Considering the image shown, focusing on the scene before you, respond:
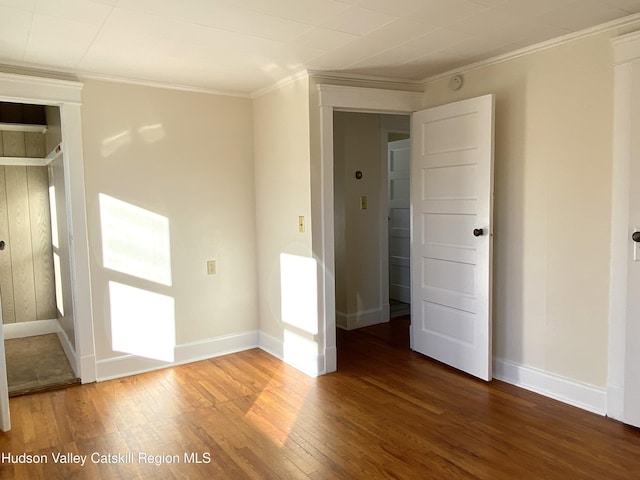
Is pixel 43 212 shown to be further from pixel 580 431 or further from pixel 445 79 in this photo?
pixel 580 431

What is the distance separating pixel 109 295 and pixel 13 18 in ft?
6.42

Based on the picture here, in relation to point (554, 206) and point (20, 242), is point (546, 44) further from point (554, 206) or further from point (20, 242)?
point (20, 242)

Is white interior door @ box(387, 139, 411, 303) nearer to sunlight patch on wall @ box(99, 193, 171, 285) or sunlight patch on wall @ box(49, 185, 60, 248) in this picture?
sunlight patch on wall @ box(99, 193, 171, 285)

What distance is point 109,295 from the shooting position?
360 centimetres

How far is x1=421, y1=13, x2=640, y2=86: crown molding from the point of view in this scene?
8.50 feet

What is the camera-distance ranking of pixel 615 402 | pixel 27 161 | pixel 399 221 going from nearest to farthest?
1. pixel 615 402
2. pixel 27 161
3. pixel 399 221

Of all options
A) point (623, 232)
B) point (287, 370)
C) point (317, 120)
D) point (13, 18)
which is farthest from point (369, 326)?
point (13, 18)

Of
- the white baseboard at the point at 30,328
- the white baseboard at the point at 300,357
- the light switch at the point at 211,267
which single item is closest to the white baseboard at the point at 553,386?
the white baseboard at the point at 300,357

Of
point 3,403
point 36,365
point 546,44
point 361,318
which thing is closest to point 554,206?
point 546,44

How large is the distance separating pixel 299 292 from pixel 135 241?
132cm

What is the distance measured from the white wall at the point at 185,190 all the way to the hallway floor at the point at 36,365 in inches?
14.1

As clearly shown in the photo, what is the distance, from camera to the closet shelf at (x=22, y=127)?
4.53m

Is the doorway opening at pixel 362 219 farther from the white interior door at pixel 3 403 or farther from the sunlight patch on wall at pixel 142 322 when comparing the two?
the white interior door at pixel 3 403

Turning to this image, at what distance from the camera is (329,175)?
357 cm
